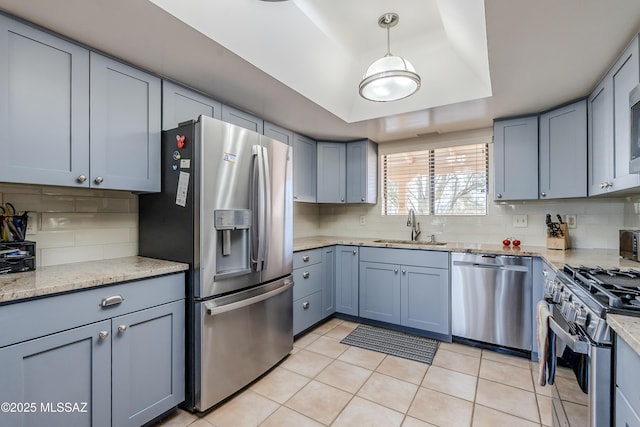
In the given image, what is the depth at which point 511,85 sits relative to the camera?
6.93ft

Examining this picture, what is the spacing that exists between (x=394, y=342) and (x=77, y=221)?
8.63 ft

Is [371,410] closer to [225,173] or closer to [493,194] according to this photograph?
[225,173]

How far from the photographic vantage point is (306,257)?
2854 mm

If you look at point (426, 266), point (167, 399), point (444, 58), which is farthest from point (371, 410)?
point (444, 58)

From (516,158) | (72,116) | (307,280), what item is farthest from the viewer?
(307,280)

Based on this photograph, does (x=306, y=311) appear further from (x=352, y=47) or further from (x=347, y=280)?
(x=352, y=47)

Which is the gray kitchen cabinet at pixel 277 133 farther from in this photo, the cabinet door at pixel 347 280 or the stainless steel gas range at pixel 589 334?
the stainless steel gas range at pixel 589 334

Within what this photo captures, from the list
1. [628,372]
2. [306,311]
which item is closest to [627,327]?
[628,372]

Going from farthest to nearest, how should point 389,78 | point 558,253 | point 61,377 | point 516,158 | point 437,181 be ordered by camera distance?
point 437,181 → point 516,158 → point 558,253 → point 389,78 → point 61,377

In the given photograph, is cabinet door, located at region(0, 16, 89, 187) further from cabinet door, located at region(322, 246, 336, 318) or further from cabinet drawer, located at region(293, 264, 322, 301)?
cabinet door, located at region(322, 246, 336, 318)

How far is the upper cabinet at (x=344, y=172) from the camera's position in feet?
11.8

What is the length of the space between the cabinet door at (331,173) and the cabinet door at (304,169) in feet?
0.30

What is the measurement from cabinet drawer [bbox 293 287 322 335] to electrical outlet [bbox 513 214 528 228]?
2.06 meters

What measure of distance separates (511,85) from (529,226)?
148 cm
